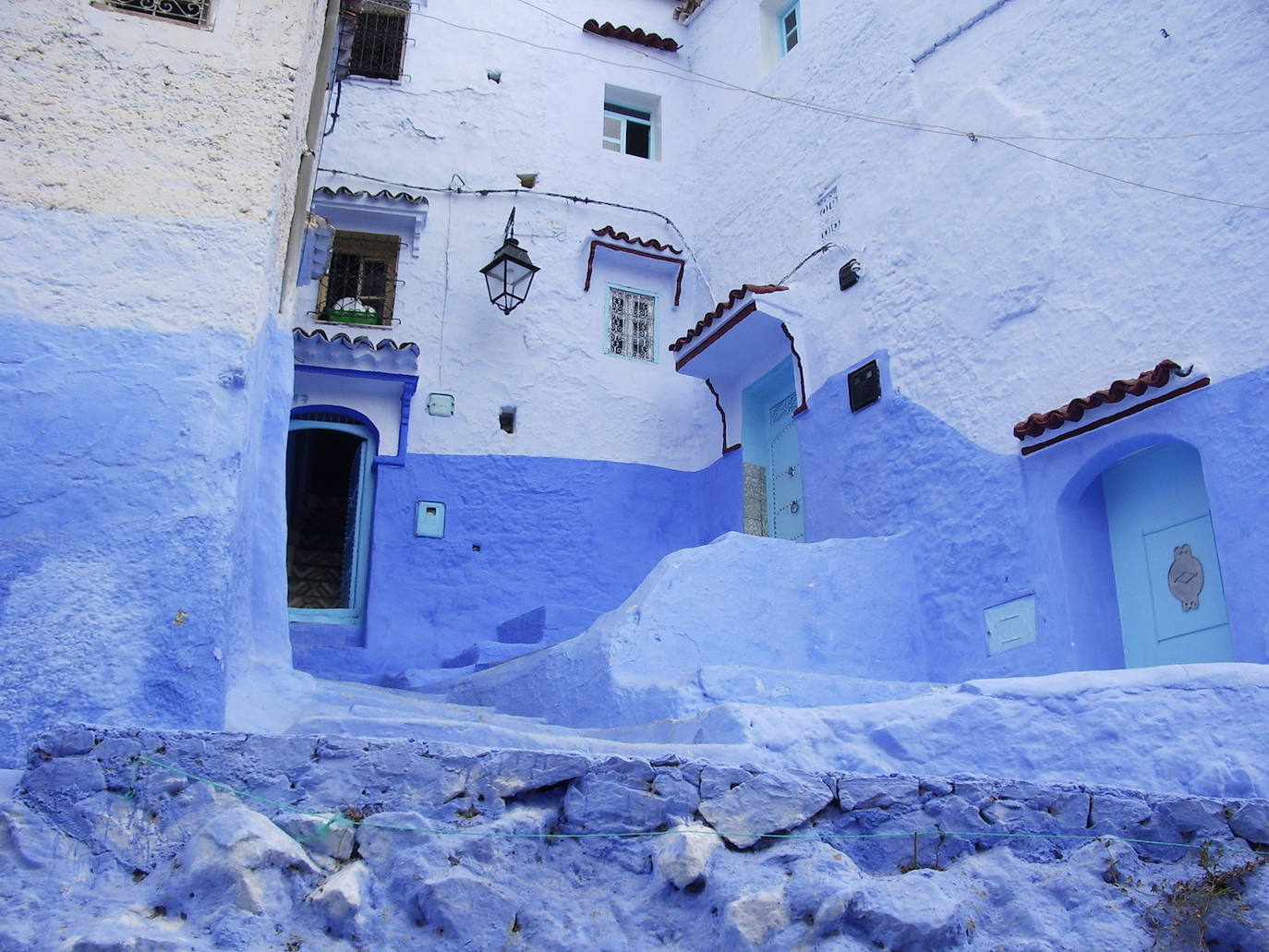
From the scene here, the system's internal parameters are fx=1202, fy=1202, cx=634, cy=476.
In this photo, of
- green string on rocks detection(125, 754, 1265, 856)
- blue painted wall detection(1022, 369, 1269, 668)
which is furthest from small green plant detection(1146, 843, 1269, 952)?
blue painted wall detection(1022, 369, 1269, 668)

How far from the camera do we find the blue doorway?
36.0ft

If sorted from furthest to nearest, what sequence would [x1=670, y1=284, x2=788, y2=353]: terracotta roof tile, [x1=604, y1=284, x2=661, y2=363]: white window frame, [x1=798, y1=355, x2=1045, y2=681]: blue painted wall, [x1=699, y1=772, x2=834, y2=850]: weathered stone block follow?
[x1=604, y1=284, x2=661, y2=363]: white window frame
[x1=670, y1=284, x2=788, y2=353]: terracotta roof tile
[x1=798, y1=355, x2=1045, y2=681]: blue painted wall
[x1=699, y1=772, x2=834, y2=850]: weathered stone block

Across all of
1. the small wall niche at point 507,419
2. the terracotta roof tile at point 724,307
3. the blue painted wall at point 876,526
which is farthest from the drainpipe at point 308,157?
the small wall niche at point 507,419

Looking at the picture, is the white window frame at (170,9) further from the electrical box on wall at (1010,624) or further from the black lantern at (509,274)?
the electrical box on wall at (1010,624)

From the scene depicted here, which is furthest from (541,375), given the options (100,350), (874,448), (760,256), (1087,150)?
(100,350)

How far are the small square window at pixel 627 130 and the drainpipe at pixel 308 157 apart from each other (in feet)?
21.0

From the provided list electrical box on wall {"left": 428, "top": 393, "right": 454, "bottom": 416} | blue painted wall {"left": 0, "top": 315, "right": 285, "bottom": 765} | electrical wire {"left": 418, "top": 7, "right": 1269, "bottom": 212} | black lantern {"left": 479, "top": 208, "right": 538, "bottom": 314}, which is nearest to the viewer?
blue painted wall {"left": 0, "top": 315, "right": 285, "bottom": 765}

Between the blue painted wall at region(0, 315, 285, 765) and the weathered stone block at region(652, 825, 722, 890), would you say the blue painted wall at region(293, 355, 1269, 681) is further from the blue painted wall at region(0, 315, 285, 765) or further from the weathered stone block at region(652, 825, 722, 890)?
the blue painted wall at region(0, 315, 285, 765)

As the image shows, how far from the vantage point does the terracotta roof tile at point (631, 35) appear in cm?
1347

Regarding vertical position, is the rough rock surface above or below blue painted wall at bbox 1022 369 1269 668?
below

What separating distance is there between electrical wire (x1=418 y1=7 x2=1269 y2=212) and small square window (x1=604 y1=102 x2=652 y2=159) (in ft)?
1.57

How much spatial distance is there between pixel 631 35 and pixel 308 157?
767cm

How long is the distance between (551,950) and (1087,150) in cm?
727

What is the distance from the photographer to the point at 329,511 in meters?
15.3
